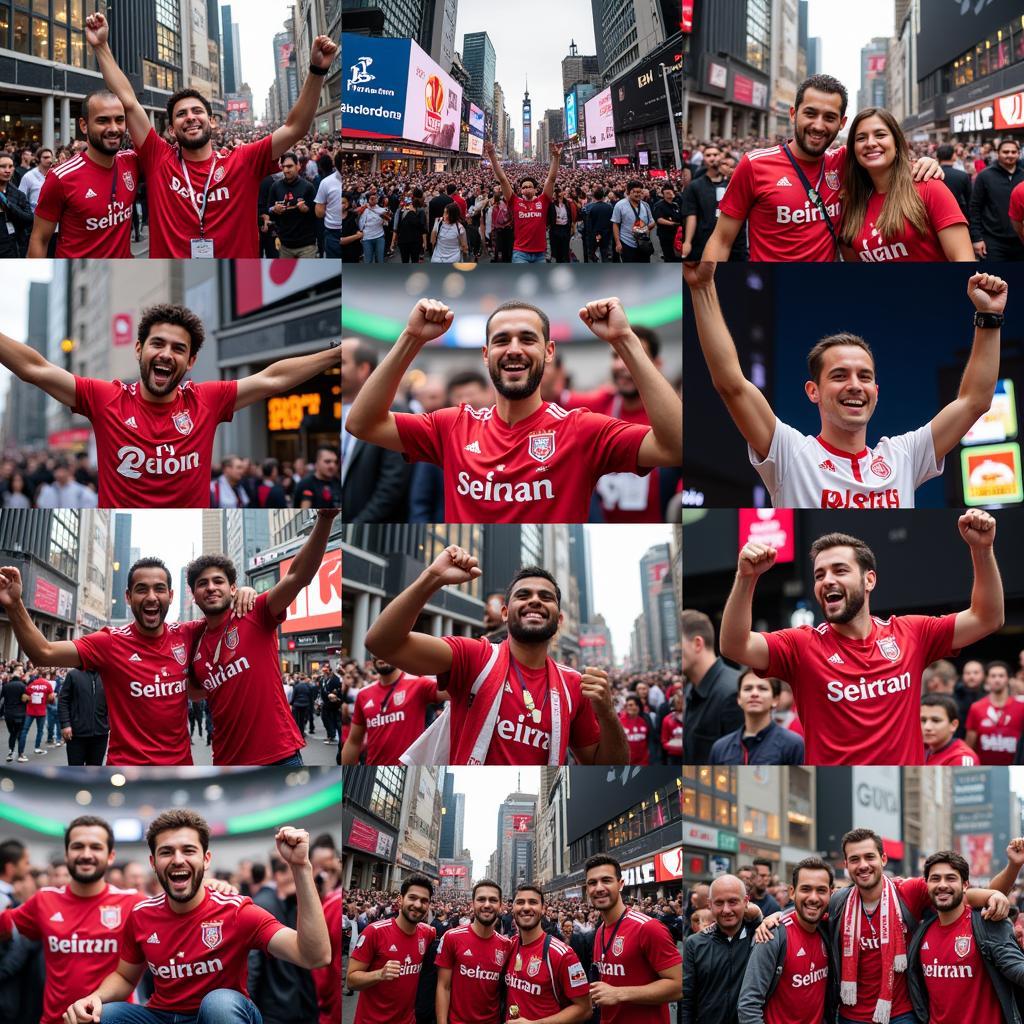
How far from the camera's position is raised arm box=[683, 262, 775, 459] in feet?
18.9

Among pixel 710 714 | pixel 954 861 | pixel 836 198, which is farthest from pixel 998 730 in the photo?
pixel 836 198

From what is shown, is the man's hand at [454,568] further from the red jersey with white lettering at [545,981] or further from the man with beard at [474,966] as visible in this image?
the red jersey with white lettering at [545,981]

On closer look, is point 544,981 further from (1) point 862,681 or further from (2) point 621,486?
(2) point 621,486

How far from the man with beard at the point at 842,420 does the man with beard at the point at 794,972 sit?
6.81 ft

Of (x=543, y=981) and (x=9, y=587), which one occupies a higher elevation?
(x=9, y=587)

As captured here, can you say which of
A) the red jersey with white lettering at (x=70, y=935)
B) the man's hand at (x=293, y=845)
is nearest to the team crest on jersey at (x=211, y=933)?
the red jersey with white lettering at (x=70, y=935)

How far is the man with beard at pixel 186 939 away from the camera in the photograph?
579 centimetres

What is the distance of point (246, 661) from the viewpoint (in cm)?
666

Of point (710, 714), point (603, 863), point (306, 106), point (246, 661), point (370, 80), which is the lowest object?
point (603, 863)

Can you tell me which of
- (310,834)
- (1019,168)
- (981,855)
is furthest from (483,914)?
(1019,168)

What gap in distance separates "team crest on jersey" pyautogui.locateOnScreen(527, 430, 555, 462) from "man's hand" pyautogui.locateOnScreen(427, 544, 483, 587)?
3.93 ft

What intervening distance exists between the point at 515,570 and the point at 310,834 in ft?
6.12

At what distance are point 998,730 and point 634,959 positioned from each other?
257 centimetres

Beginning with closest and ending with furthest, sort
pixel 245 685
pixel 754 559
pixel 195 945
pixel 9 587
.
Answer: pixel 754 559
pixel 195 945
pixel 9 587
pixel 245 685
